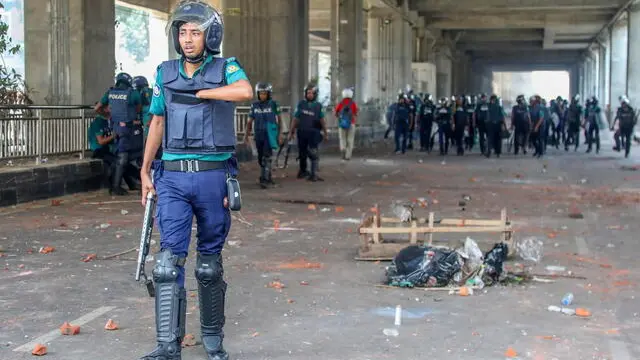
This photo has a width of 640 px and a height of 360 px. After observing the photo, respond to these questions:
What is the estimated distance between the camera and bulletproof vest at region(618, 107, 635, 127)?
94.5ft

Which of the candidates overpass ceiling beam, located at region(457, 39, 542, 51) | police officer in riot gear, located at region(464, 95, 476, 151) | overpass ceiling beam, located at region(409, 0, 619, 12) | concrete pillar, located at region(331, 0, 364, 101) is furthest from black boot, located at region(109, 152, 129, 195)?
overpass ceiling beam, located at region(457, 39, 542, 51)

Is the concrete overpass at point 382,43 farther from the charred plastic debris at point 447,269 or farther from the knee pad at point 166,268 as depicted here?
the knee pad at point 166,268

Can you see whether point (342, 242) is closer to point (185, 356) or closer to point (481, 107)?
point (185, 356)

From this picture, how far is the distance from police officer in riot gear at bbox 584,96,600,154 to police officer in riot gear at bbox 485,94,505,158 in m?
3.55

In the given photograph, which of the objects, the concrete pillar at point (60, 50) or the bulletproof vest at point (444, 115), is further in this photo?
the bulletproof vest at point (444, 115)

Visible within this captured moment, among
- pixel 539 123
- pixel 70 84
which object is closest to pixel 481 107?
pixel 539 123

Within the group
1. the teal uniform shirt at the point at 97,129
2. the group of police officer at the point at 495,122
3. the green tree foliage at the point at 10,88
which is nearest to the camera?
the teal uniform shirt at the point at 97,129

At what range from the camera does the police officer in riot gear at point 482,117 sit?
96.4 ft

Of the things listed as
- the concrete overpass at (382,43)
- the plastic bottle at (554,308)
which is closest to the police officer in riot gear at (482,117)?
the concrete overpass at (382,43)

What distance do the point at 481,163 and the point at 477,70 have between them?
68469 millimetres

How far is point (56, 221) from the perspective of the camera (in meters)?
12.4

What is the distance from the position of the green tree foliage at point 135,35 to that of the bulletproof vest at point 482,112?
53.5ft

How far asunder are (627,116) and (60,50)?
17529 millimetres

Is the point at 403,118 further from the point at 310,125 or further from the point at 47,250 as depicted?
the point at 47,250
